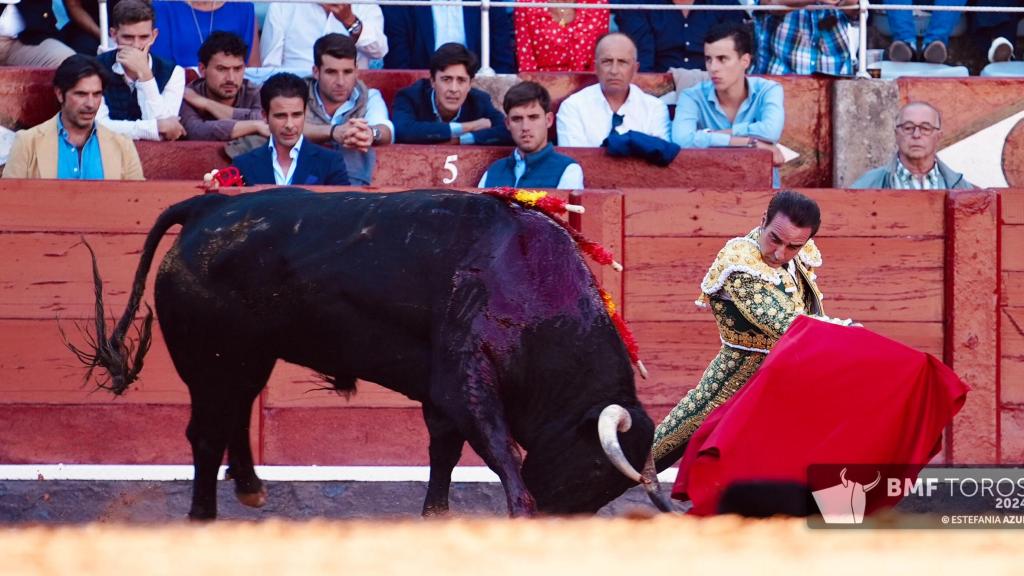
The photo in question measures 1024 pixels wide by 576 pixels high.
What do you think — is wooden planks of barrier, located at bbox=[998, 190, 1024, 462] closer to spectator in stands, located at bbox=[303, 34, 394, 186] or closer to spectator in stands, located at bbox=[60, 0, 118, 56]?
spectator in stands, located at bbox=[303, 34, 394, 186]

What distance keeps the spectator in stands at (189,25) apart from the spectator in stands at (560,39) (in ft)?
4.17

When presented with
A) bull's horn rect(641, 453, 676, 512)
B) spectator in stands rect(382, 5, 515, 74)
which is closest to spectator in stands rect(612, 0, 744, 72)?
spectator in stands rect(382, 5, 515, 74)

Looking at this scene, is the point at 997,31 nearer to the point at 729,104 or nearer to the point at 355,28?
the point at 729,104

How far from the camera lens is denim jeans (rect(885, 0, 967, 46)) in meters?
7.96

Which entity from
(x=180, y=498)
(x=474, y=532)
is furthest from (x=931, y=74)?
(x=474, y=532)

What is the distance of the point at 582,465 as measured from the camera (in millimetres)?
4629

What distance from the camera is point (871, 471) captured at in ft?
15.4

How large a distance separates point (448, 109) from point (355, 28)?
2.78 ft

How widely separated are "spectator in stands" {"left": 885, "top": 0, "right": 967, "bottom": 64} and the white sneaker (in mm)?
230

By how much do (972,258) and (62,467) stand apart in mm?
3517

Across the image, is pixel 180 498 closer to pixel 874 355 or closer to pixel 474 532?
pixel 874 355

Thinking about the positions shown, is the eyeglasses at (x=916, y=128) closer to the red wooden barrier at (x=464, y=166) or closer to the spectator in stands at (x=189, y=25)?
the red wooden barrier at (x=464, y=166)

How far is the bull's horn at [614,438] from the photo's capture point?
14.5ft

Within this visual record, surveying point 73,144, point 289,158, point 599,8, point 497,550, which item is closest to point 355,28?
point 599,8
